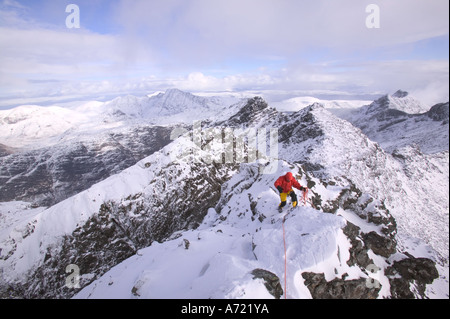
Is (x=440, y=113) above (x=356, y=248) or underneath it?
above

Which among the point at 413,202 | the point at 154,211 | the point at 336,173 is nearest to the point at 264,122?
the point at 336,173

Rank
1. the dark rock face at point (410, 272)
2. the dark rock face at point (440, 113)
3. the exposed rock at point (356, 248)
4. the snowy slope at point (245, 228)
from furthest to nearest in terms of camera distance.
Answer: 1. the dark rock face at point (440, 113)
2. the dark rock face at point (410, 272)
3. the exposed rock at point (356, 248)
4. the snowy slope at point (245, 228)

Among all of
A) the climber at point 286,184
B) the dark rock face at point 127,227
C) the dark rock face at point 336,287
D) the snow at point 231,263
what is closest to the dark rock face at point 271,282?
the snow at point 231,263

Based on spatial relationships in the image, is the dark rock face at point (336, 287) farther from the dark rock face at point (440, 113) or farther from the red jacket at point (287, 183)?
the dark rock face at point (440, 113)

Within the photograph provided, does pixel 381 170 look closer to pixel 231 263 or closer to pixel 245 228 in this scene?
pixel 245 228

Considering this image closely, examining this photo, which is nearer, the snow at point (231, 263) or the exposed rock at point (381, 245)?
the snow at point (231, 263)

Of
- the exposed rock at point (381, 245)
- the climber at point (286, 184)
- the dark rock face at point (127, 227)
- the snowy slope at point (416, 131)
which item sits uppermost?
the snowy slope at point (416, 131)

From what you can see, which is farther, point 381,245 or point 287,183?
point 381,245

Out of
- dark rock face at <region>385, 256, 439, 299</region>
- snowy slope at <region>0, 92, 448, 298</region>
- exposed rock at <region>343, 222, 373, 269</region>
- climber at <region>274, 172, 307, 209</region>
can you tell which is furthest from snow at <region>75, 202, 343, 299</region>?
dark rock face at <region>385, 256, 439, 299</region>

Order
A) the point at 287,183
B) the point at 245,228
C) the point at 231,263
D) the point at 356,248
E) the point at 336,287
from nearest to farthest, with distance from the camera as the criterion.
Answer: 1. the point at 231,263
2. the point at 336,287
3. the point at 356,248
4. the point at 287,183
5. the point at 245,228

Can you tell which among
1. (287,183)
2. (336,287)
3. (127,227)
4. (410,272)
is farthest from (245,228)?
(127,227)
